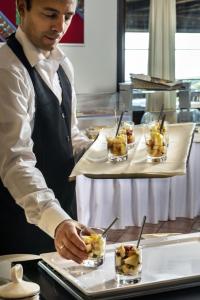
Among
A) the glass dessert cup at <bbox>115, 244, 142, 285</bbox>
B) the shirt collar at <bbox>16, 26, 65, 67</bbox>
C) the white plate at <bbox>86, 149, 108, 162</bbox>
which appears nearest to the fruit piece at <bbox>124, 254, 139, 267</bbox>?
the glass dessert cup at <bbox>115, 244, 142, 285</bbox>

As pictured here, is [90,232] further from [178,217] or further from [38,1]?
[178,217]

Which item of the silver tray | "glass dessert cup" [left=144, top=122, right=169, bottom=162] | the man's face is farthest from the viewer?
the man's face

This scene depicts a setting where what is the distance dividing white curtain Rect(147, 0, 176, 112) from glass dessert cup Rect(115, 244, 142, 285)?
15.5 ft

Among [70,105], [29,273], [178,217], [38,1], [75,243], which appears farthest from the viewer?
[178,217]

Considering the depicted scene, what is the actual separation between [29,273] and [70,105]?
0.74 m

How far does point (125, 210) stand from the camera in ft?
15.2

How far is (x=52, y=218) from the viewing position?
1439 millimetres

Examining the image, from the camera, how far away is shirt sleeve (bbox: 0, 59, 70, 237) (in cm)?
148

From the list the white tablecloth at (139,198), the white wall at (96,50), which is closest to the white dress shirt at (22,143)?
the white tablecloth at (139,198)

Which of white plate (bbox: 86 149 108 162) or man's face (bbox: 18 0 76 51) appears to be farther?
man's face (bbox: 18 0 76 51)

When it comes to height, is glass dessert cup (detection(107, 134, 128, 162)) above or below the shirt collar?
below

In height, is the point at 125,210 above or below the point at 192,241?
below

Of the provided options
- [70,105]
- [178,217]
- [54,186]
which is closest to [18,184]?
[54,186]

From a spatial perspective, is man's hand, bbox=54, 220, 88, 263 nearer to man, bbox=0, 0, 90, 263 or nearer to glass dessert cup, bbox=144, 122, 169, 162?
man, bbox=0, 0, 90, 263
